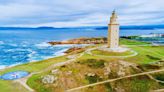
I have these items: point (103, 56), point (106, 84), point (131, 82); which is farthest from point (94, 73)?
point (103, 56)

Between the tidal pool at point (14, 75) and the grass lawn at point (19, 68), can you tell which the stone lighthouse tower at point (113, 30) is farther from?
the tidal pool at point (14, 75)

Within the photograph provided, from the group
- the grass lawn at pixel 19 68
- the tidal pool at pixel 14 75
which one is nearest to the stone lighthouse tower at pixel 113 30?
the grass lawn at pixel 19 68

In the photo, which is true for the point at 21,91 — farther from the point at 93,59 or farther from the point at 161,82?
the point at 161,82

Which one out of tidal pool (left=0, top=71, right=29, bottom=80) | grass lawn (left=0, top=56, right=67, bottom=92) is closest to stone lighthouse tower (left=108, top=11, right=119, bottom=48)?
grass lawn (left=0, top=56, right=67, bottom=92)

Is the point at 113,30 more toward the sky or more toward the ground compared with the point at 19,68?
more toward the sky

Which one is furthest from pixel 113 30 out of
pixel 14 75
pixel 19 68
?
pixel 14 75

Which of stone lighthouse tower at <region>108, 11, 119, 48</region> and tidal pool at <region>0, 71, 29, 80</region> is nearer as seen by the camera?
tidal pool at <region>0, 71, 29, 80</region>

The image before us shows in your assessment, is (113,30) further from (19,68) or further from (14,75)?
(14,75)

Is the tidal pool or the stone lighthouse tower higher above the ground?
the stone lighthouse tower

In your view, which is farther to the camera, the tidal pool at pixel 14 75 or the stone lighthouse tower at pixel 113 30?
the stone lighthouse tower at pixel 113 30

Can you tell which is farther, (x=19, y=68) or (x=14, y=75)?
(x=19, y=68)

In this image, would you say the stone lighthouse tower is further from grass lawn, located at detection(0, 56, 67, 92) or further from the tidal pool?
the tidal pool
